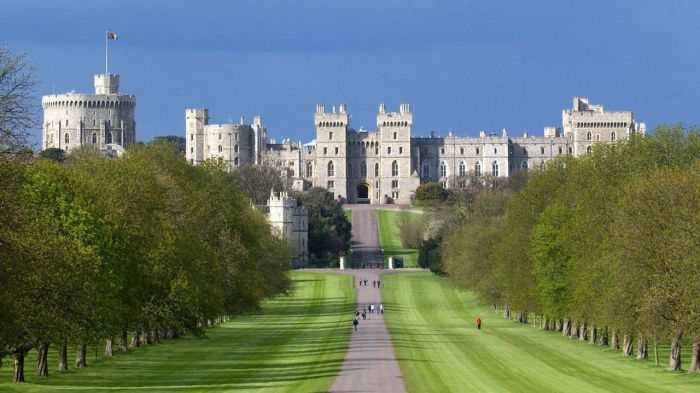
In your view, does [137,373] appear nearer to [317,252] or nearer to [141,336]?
[141,336]

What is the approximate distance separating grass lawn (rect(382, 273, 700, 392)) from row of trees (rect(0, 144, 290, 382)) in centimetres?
825

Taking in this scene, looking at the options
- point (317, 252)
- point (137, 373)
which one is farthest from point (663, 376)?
point (317, 252)

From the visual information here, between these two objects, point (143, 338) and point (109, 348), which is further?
point (143, 338)

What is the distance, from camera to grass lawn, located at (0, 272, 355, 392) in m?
42.1

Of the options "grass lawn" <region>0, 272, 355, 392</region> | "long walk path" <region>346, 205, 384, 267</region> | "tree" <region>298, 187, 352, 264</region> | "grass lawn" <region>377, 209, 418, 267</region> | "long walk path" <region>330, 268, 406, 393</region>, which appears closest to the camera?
"grass lawn" <region>0, 272, 355, 392</region>

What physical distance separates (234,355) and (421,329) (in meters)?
24.5

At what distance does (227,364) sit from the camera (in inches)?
2028

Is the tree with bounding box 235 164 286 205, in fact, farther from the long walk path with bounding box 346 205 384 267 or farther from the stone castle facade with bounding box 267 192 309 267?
the stone castle facade with bounding box 267 192 309 267

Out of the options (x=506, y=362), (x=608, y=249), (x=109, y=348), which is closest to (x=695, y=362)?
(x=506, y=362)

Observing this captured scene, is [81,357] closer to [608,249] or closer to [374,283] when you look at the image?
[608,249]

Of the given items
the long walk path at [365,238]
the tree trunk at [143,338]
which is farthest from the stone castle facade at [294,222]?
the tree trunk at [143,338]

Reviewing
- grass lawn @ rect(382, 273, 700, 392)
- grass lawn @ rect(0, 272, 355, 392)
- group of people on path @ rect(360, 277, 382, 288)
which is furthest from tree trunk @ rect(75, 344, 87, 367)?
group of people on path @ rect(360, 277, 382, 288)

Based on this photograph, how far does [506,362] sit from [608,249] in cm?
703

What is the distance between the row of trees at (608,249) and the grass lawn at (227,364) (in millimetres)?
9473
